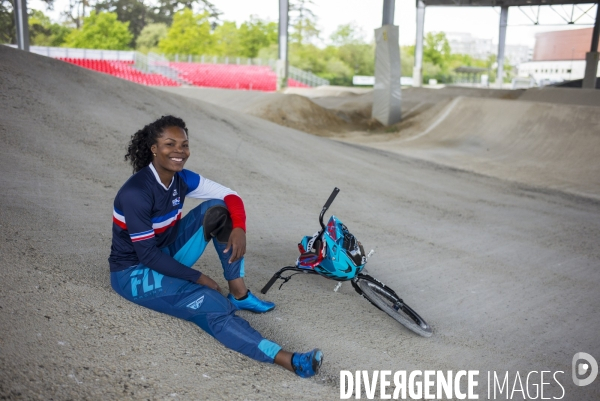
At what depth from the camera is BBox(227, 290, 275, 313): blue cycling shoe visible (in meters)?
3.99

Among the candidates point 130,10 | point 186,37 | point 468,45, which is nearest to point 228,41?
point 186,37

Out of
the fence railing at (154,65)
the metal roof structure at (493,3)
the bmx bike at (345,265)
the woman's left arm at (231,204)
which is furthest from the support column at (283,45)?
the woman's left arm at (231,204)

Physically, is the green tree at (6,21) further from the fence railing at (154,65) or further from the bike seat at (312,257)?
the bike seat at (312,257)

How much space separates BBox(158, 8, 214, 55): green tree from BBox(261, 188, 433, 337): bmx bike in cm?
5589

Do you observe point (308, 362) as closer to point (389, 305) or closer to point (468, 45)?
point (389, 305)

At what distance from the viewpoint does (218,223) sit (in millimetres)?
3734

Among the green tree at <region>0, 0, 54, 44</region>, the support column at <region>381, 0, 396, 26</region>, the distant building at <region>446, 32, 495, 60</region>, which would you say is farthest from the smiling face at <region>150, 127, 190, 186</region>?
the distant building at <region>446, 32, 495, 60</region>

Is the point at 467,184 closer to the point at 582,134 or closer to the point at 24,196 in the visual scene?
the point at 582,134

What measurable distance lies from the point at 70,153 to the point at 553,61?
7941 centimetres

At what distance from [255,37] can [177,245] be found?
210ft

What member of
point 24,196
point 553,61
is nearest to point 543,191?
point 24,196

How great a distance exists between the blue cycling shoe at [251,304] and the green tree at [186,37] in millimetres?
56038

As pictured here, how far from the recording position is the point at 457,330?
4.35 m

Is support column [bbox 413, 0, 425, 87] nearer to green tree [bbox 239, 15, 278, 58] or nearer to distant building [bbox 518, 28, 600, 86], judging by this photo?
green tree [bbox 239, 15, 278, 58]
